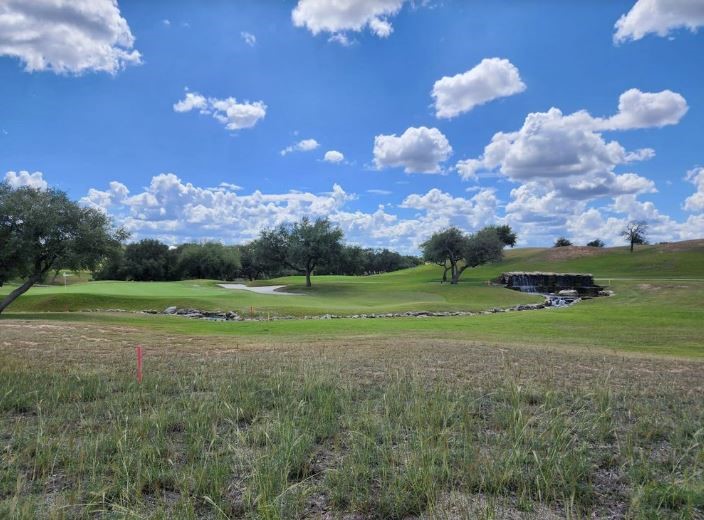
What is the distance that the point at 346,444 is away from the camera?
5039 millimetres

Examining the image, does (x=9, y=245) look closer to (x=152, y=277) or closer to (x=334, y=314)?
(x=334, y=314)

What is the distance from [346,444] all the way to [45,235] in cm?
2931

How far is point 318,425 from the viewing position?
546cm

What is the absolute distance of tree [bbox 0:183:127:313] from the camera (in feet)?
87.2

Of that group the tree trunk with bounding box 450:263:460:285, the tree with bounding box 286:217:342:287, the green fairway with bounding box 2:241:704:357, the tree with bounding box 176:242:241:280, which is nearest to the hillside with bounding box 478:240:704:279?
the green fairway with bounding box 2:241:704:357

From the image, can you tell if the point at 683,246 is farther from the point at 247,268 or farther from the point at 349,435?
the point at 349,435

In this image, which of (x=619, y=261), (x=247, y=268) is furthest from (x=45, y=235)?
(x=619, y=261)

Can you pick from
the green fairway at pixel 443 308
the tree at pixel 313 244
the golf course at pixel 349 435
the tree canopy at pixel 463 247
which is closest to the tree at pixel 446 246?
the tree canopy at pixel 463 247

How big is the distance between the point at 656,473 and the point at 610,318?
81.7 feet

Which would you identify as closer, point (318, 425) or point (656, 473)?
point (656, 473)

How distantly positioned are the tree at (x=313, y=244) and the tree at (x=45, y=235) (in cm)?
2872

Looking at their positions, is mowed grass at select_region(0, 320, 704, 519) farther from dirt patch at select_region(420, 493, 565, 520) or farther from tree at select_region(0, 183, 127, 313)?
tree at select_region(0, 183, 127, 313)

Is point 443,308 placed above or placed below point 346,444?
below

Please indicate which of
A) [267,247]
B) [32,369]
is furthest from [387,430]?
[267,247]
